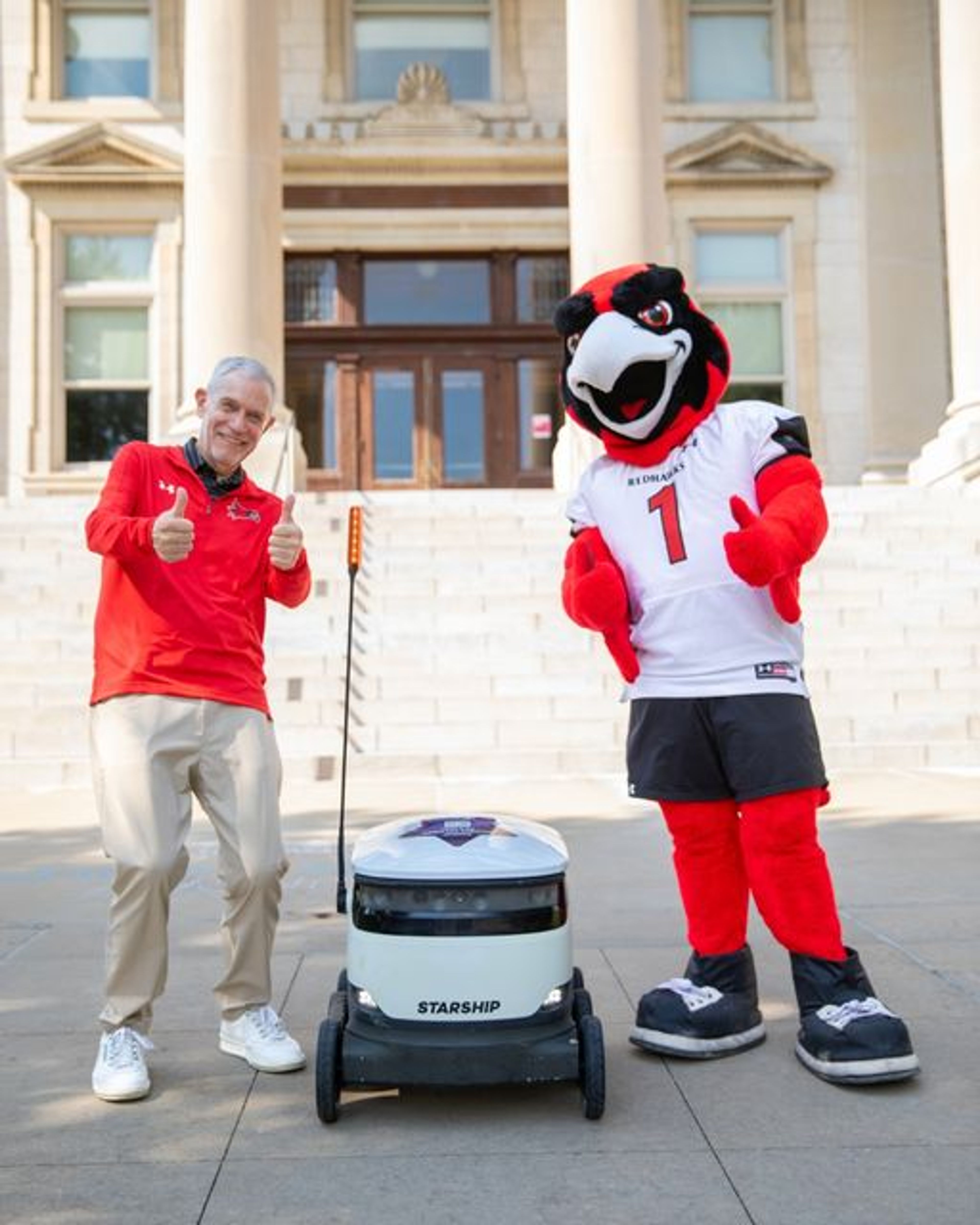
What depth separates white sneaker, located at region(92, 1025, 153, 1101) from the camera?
3189 millimetres

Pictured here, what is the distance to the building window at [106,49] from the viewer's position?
2009cm

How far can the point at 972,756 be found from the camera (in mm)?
9984

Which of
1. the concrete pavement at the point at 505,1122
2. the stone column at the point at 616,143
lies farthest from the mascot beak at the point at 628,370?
the stone column at the point at 616,143

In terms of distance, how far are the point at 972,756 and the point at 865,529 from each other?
153 inches

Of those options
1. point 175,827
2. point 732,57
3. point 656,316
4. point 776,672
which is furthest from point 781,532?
point 732,57

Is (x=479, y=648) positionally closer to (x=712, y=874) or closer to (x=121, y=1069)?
(x=712, y=874)

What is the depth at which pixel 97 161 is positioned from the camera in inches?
768

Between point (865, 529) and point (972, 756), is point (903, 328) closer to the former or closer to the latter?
point (865, 529)

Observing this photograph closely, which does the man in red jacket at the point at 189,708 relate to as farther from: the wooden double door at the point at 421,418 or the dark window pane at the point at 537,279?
the dark window pane at the point at 537,279

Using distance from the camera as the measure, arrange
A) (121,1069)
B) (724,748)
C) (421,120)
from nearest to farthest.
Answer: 1. (121,1069)
2. (724,748)
3. (421,120)

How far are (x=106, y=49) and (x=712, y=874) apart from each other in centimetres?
2002

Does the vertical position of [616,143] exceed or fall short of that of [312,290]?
it exceeds it

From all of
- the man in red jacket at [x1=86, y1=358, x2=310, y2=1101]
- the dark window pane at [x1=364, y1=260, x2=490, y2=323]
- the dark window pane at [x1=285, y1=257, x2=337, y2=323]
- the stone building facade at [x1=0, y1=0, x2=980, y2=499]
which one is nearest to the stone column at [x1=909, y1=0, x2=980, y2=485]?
the stone building facade at [x1=0, y1=0, x2=980, y2=499]

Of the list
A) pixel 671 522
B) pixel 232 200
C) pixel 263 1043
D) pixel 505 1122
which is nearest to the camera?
→ pixel 505 1122
